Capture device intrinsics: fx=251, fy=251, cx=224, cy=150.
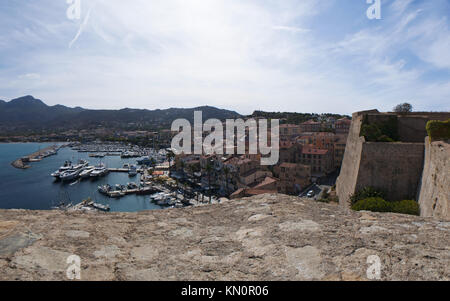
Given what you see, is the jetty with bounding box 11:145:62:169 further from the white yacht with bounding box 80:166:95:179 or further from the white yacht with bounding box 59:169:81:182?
the white yacht with bounding box 80:166:95:179

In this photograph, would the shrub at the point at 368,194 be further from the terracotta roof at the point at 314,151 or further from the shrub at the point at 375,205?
the terracotta roof at the point at 314,151

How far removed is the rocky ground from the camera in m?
1.61

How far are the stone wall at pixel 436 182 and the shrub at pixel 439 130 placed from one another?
1.32 ft

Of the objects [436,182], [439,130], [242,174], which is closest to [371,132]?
[439,130]

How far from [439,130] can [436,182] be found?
294 centimetres

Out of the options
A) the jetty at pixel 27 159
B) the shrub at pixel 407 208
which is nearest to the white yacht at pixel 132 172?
the jetty at pixel 27 159

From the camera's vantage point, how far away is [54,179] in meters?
62.6

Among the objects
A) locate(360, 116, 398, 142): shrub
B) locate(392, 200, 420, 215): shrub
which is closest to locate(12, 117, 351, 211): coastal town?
locate(360, 116, 398, 142): shrub

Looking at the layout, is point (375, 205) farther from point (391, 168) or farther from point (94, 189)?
point (94, 189)

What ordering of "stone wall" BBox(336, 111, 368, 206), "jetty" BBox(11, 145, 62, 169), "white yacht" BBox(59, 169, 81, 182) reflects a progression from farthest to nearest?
1. "jetty" BBox(11, 145, 62, 169)
2. "white yacht" BBox(59, 169, 81, 182)
3. "stone wall" BBox(336, 111, 368, 206)

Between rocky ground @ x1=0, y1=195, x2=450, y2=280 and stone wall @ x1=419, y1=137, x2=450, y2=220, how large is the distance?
783 cm

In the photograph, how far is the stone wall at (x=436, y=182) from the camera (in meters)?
8.38

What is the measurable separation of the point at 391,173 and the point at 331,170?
33.7m
